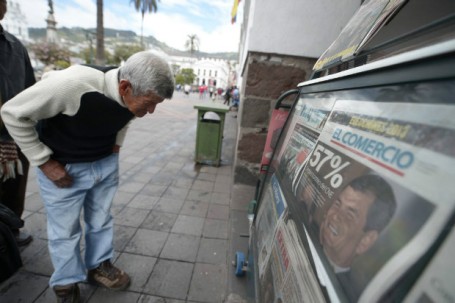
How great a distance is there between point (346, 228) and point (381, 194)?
0.15 meters

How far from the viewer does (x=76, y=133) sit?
1.59 metres

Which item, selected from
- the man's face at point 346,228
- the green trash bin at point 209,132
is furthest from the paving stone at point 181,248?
the green trash bin at point 209,132

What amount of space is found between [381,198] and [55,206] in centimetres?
185

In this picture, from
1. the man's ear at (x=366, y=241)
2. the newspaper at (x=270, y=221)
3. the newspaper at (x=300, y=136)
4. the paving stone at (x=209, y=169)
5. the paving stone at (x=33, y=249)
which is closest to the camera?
the man's ear at (x=366, y=241)

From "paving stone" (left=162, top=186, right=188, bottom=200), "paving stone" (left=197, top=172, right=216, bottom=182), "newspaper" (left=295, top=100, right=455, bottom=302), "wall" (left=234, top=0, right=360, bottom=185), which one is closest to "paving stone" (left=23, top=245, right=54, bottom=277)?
"paving stone" (left=162, top=186, right=188, bottom=200)

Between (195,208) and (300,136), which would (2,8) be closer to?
(300,136)

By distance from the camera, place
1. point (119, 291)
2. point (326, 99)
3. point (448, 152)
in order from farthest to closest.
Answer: point (119, 291), point (326, 99), point (448, 152)

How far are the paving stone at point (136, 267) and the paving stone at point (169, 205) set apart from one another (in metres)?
0.95

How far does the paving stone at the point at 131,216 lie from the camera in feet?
10.0

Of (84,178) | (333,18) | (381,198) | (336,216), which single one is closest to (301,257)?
(336,216)

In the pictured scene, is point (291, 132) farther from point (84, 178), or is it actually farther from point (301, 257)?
point (84, 178)

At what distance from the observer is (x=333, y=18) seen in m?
3.29

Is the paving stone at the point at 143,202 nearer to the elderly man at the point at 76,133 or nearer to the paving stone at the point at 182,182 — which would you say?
the paving stone at the point at 182,182

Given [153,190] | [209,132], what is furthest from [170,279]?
[209,132]
